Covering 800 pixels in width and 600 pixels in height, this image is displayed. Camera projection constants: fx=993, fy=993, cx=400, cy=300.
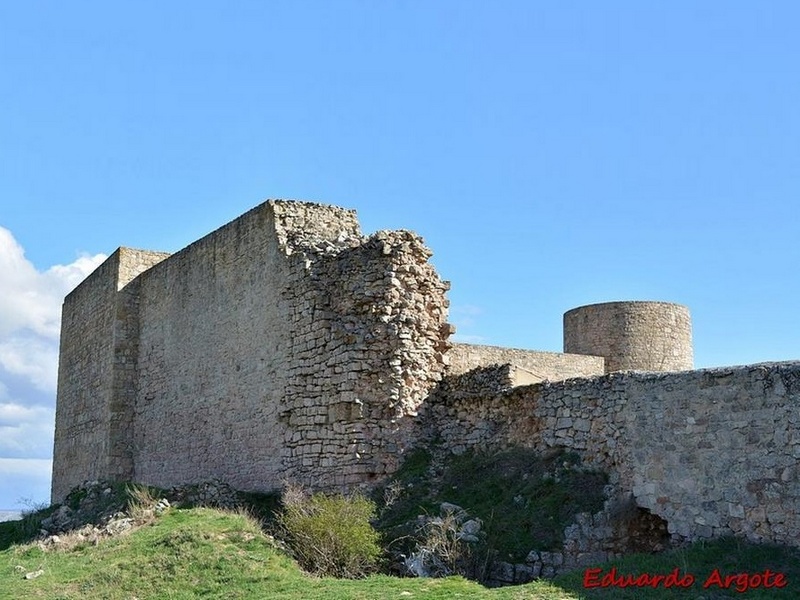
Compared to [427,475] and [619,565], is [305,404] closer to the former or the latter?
[427,475]

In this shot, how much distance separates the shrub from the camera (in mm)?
10164

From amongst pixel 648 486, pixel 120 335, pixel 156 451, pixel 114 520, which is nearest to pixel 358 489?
pixel 114 520

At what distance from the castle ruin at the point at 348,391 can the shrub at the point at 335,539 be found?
7.12ft

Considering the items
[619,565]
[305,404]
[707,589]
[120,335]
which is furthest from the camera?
[120,335]

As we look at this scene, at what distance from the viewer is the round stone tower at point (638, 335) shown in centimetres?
2245

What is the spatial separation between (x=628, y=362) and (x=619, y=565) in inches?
549

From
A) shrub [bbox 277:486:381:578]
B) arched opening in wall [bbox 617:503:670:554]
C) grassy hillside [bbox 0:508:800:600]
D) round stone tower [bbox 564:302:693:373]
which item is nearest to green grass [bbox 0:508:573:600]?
grassy hillside [bbox 0:508:800:600]

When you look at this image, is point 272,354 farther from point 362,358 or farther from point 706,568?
point 706,568

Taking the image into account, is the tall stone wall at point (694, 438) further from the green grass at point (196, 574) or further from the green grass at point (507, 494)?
the green grass at point (196, 574)

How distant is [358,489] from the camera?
12.6 m

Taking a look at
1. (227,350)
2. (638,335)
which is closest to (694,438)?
(227,350)

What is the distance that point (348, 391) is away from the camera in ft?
42.5

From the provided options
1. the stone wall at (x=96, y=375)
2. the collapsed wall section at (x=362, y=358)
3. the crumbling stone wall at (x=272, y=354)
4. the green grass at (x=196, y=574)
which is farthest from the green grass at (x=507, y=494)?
the stone wall at (x=96, y=375)

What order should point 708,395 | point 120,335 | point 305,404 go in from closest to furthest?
point 708,395 < point 305,404 < point 120,335
